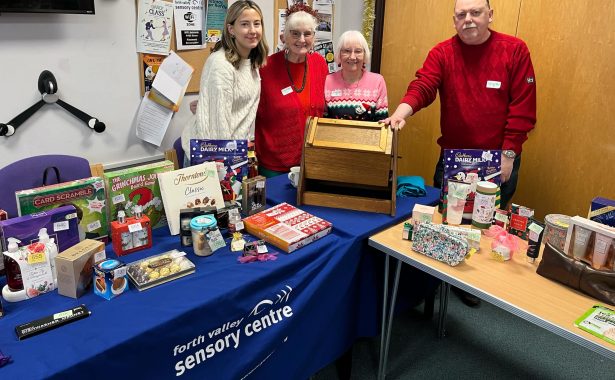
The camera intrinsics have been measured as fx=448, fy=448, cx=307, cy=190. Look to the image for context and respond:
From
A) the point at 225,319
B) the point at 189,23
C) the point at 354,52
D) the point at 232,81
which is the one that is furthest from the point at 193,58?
the point at 225,319

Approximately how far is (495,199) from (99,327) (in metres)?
1.46

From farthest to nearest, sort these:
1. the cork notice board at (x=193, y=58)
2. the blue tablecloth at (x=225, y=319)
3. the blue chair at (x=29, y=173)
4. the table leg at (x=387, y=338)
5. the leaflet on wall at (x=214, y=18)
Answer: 1. the leaflet on wall at (x=214, y=18)
2. the cork notice board at (x=193, y=58)
3. the blue chair at (x=29, y=173)
4. the table leg at (x=387, y=338)
5. the blue tablecloth at (x=225, y=319)

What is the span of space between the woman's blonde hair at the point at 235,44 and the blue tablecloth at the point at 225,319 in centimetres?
83

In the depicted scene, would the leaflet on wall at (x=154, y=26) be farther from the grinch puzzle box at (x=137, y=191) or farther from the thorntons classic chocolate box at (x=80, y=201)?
the thorntons classic chocolate box at (x=80, y=201)

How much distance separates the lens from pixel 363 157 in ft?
6.05

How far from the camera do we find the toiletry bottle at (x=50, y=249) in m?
1.27

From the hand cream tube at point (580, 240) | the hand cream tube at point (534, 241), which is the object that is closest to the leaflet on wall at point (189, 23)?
the hand cream tube at point (534, 241)

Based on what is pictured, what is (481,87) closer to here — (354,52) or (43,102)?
(354,52)

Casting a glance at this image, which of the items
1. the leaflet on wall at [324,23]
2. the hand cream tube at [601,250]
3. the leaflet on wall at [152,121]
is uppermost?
the leaflet on wall at [324,23]

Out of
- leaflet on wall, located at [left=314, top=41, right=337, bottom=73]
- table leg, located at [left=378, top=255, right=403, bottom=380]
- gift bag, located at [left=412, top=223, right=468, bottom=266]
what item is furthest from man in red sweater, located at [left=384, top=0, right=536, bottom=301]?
leaflet on wall, located at [left=314, top=41, right=337, bottom=73]

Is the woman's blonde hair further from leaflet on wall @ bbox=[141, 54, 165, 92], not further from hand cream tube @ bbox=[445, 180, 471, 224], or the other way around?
hand cream tube @ bbox=[445, 180, 471, 224]

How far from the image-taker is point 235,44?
7.11 feet

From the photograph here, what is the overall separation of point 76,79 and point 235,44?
0.88 metres

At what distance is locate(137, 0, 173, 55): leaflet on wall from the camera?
2.47m
